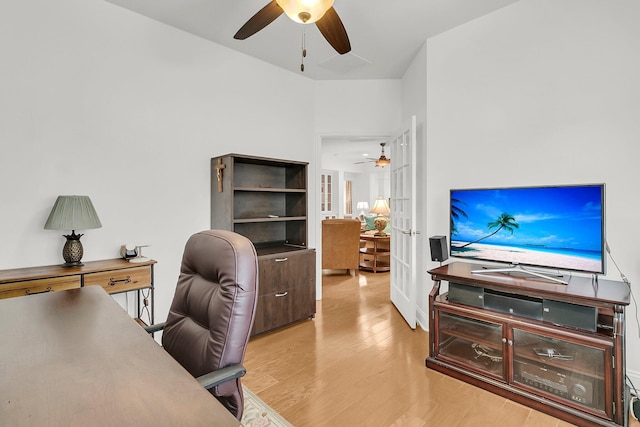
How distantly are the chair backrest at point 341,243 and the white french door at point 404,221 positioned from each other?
1.28 metres

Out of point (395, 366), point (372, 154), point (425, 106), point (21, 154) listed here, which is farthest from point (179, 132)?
point (372, 154)

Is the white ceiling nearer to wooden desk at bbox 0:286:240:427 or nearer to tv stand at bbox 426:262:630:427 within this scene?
tv stand at bbox 426:262:630:427

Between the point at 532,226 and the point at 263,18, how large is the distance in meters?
2.21

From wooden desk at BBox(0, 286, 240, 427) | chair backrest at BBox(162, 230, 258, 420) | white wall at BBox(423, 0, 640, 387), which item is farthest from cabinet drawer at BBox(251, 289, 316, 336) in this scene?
wooden desk at BBox(0, 286, 240, 427)

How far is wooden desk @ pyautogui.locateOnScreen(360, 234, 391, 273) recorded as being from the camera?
5.60 m

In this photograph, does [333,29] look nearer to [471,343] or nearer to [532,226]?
[532,226]

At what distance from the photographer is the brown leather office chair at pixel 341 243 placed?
5148mm

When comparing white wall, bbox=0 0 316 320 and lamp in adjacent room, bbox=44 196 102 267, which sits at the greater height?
white wall, bbox=0 0 316 320

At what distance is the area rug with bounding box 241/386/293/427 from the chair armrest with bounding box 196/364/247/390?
0.96 m

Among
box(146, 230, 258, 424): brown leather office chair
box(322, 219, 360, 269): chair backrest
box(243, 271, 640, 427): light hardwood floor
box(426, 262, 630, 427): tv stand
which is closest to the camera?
box(146, 230, 258, 424): brown leather office chair

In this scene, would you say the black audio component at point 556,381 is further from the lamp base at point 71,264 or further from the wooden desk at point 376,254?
the wooden desk at point 376,254

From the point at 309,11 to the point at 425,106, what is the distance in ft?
6.14

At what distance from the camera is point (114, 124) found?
8.41 feet

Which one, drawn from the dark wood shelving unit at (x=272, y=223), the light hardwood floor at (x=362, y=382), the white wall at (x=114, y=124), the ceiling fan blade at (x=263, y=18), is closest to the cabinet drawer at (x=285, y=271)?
the dark wood shelving unit at (x=272, y=223)
